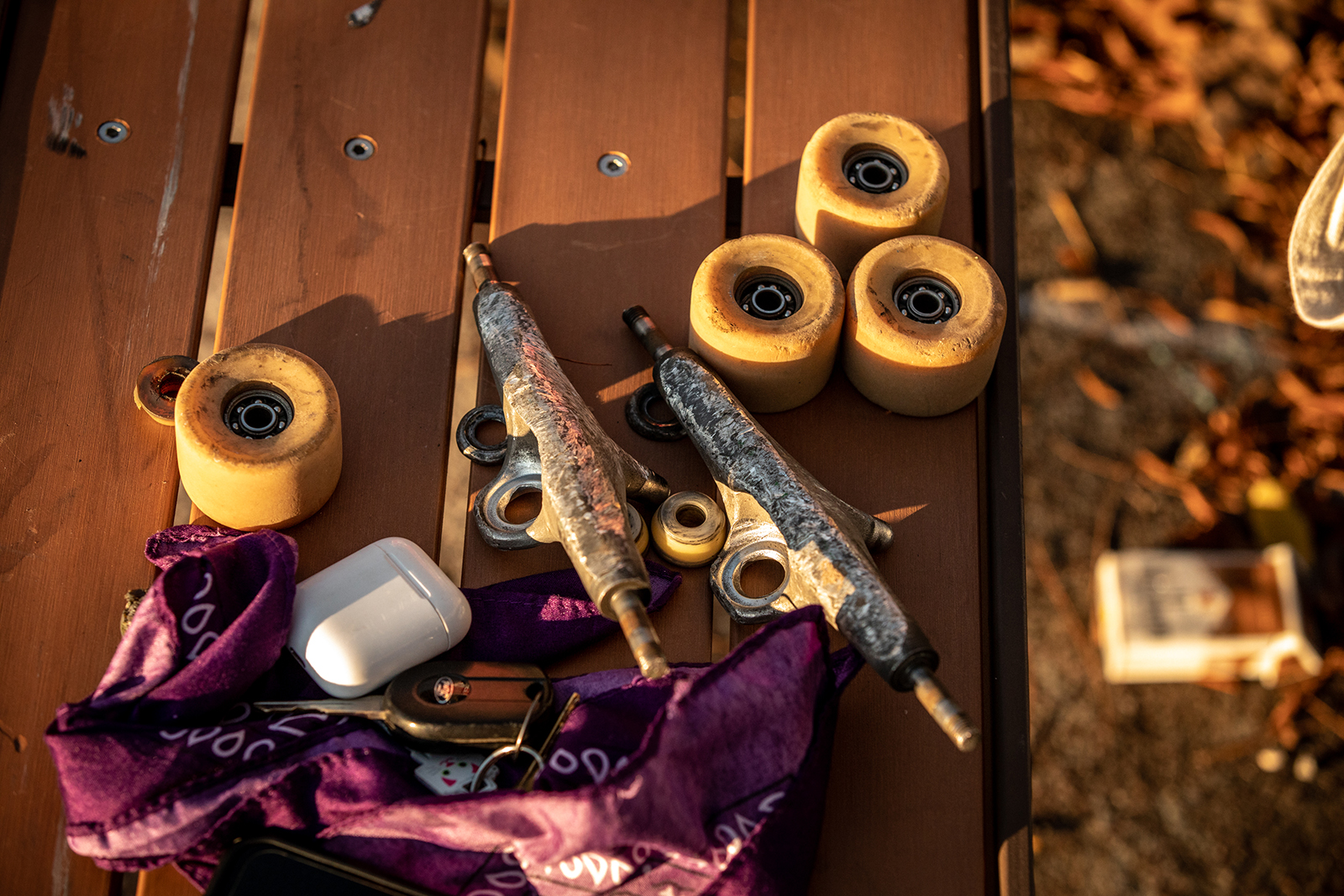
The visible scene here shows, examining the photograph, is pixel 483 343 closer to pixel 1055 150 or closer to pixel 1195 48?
pixel 1055 150

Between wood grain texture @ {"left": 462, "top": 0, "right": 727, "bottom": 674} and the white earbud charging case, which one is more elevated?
wood grain texture @ {"left": 462, "top": 0, "right": 727, "bottom": 674}

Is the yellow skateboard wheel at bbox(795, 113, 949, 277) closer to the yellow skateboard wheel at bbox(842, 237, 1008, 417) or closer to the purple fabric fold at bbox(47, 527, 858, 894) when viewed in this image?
the yellow skateboard wheel at bbox(842, 237, 1008, 417)

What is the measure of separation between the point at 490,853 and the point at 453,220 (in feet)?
2.54

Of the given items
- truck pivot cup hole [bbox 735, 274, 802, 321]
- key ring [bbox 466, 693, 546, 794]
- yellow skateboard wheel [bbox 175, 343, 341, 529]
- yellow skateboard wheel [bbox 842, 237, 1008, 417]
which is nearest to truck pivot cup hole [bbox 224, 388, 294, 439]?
yellow skateboard wheel [bbox 175, 343, 341, 529]

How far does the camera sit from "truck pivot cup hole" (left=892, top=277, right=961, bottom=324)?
1214mm

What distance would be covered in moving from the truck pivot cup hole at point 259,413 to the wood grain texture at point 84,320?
18 cm

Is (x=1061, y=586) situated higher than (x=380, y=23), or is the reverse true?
(x=380, y=23)

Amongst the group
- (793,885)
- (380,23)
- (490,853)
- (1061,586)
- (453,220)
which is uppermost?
(380,23)

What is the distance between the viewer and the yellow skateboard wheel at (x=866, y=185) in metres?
1.26

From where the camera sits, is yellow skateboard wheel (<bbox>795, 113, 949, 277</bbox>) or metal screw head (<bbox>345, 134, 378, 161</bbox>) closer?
yellow skateboard wheel (<bbox>795, 113, 949, 277</bbox>)

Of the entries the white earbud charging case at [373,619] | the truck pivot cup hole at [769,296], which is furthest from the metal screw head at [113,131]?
the truck pivot cup hole at [769,296]

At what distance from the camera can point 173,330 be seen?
4.30 feet

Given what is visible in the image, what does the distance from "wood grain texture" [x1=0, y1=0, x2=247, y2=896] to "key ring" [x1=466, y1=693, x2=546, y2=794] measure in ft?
1.27

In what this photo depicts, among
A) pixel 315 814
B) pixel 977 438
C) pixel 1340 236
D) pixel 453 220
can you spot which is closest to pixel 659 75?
pixel 453 220
